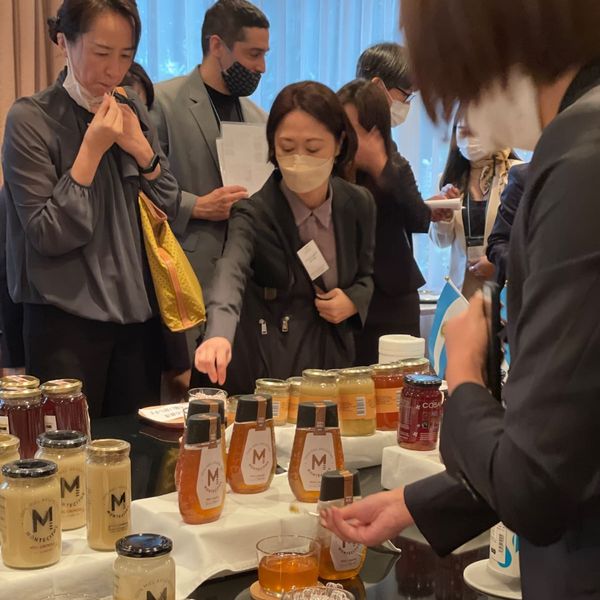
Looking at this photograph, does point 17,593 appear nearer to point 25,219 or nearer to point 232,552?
point 232,552

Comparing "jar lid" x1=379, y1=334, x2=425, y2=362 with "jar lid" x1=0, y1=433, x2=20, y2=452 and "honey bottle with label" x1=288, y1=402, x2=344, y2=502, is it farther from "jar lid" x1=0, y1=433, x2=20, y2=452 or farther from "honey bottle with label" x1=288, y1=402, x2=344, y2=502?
"jar lid" x1=0, y1=433, x2=20, y2=452

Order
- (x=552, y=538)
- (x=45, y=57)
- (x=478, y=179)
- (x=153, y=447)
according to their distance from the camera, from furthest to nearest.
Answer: (x=45, y=57) < (x=478, y=179) < (x=153, y=447) < (x=552, y=538)

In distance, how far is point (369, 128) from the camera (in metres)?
2.70

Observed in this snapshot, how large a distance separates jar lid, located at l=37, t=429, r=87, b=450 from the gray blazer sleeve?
66 cm

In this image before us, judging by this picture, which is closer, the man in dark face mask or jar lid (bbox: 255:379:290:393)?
jar lid (bbox: 255:379:290:393)

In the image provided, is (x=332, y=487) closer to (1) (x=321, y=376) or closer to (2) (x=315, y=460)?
(2) (x=315, y=460)

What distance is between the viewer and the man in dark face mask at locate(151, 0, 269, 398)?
2.77m

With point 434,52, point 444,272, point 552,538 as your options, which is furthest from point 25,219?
point 444,272

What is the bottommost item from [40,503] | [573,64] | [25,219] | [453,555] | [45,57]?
[453,555]

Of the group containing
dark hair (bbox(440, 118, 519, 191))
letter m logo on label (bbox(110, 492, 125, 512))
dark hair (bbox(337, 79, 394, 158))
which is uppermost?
dark hair (bbox(337, 79, 394, 158))

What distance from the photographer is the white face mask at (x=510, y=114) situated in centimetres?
77

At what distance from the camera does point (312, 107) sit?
7.11 ft

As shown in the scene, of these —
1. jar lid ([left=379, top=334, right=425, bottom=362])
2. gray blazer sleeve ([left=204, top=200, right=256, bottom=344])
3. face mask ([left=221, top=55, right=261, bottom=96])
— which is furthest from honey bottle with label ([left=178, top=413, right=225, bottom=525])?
face mask ([left=221, top=55, right=261, bottom=96])

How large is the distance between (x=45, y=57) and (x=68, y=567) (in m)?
3.02
